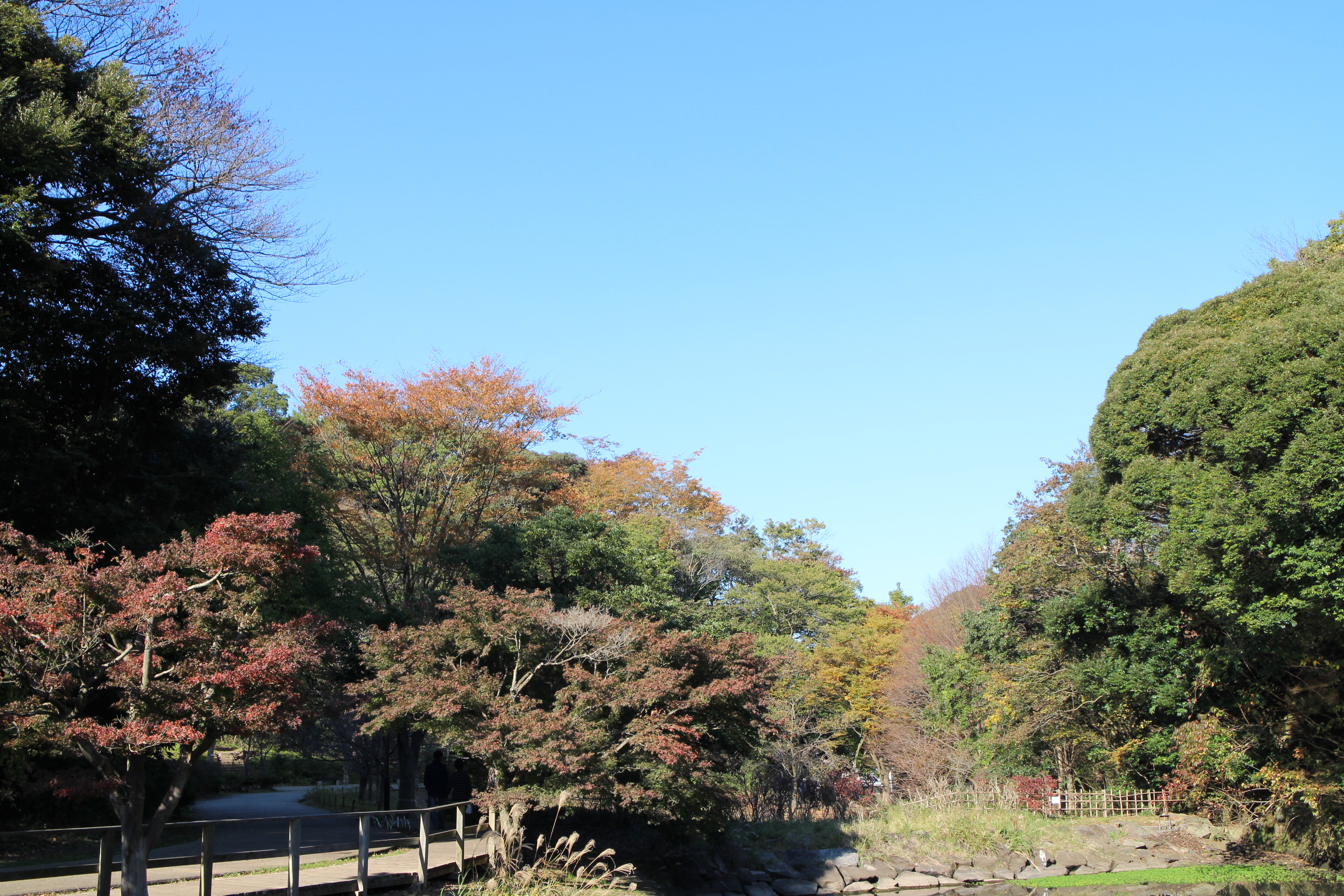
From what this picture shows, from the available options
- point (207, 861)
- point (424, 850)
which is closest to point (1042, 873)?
point (424, 850)

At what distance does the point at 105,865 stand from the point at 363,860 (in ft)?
9.75

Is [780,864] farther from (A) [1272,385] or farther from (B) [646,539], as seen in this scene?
Answer: (A) [1272,385]

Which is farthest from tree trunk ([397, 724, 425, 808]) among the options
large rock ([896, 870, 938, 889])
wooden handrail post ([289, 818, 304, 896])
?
wooden handrail post ([289, 818, 304, 896])

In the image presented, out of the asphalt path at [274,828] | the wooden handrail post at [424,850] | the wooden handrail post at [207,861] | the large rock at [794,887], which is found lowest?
the large rock at [794,887]

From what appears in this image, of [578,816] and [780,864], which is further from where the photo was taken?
[780,864]

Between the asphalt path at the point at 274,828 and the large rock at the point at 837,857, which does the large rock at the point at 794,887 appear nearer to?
the large rock at the point at 837,857

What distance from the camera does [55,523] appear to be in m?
13.0

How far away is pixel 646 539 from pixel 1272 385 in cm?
1564

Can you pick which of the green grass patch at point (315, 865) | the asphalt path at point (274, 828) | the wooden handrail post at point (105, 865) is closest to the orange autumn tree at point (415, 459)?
the asphalt path at point (274, 828)

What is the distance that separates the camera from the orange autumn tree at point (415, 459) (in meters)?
22.0

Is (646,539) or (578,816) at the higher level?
(646,539)

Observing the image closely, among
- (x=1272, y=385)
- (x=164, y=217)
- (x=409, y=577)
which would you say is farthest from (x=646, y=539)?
(x=1272, y=385)

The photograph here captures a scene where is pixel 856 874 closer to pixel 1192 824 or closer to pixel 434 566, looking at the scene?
pixel 1192 824

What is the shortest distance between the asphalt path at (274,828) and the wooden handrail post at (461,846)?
2.35 feet
